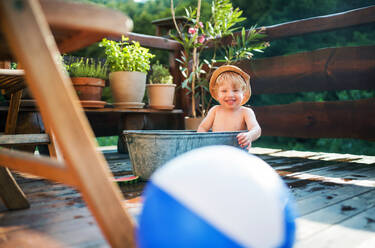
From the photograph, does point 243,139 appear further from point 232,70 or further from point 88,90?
point 88,90

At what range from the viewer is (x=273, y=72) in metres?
3.93

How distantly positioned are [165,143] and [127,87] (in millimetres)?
1528

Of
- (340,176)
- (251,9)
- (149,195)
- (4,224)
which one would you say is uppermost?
(251,9)

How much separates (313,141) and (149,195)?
8513mm

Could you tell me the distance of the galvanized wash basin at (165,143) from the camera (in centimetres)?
209

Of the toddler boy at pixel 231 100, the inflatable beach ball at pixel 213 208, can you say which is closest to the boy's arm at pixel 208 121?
the toddler boy at pixel 231 100

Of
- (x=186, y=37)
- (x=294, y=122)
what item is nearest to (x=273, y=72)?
(x=294, y=122)

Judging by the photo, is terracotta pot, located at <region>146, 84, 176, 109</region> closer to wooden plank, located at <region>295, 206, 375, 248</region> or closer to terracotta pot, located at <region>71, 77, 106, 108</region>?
terracotta pot, located at <region>71, 77, 106, 108</region>

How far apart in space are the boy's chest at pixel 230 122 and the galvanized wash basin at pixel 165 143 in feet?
1.39

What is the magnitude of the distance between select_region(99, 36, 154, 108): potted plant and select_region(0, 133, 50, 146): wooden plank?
1177mm

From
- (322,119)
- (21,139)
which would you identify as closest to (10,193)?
(21,139)

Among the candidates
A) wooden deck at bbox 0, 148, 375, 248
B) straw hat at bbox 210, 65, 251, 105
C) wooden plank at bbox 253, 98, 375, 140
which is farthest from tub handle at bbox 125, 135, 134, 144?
wooden plank at bbox 253, 98, 375, 140

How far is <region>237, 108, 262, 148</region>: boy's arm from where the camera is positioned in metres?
2.12

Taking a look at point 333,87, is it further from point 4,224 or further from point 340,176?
point 4,224
